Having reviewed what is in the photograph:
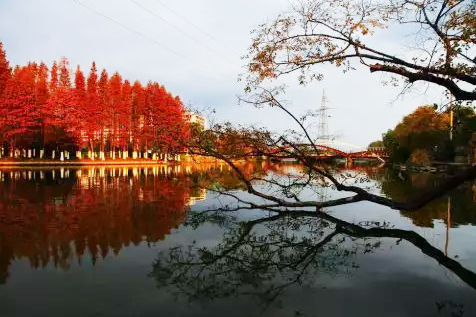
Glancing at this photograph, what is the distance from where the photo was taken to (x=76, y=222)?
539 inches

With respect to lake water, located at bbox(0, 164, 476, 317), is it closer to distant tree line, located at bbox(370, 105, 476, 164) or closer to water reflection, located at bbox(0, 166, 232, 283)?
water reflection, located at bbox(0, 166, 232, 283)

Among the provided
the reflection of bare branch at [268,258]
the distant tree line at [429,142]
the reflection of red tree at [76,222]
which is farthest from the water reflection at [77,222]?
the distant tree line at [429,142]

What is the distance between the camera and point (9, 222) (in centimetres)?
1358

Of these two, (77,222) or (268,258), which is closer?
(268,258)

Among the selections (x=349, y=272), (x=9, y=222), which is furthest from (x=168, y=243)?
(x=9, y=222)

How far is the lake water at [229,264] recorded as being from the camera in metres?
6.89

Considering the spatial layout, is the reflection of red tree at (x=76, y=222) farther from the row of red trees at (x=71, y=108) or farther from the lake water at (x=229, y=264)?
the row of red trees at (x=71, y=108)

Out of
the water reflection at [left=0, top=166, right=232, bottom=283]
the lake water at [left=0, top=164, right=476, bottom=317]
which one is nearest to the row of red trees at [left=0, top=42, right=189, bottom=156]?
the water reflection at [left=0, top=166, right=232, bottom=283]

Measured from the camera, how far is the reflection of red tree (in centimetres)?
997

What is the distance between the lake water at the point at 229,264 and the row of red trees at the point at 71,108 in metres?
33.3

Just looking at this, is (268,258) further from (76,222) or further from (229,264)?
(76,222)

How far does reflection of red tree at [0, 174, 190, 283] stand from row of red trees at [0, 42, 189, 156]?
26.2 m

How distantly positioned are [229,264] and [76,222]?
6.83 m

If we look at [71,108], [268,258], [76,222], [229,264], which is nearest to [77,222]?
[76,222]
